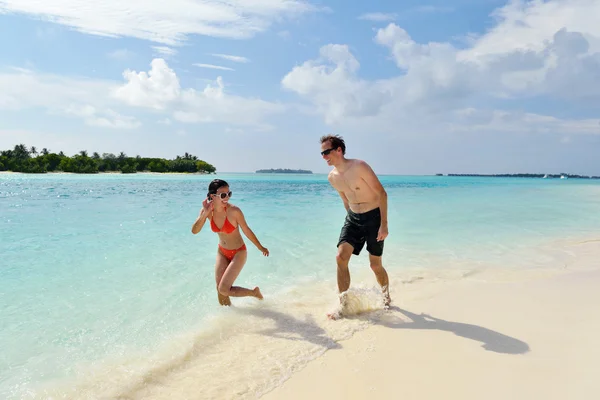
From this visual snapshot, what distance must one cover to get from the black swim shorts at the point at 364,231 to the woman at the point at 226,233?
102cm

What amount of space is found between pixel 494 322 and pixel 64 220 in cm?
1416

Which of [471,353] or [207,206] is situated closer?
[471,353]

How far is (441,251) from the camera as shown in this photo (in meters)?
8.61

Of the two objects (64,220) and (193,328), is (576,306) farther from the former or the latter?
(64,220)

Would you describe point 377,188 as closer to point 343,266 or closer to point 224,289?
point 343,266

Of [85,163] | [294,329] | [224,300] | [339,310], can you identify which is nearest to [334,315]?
[339,310]

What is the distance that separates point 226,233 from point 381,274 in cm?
194

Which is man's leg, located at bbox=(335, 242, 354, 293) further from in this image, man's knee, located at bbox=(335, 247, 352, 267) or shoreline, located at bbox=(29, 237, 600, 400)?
shoreline, located at bbox=(29, 237, 600, 400)

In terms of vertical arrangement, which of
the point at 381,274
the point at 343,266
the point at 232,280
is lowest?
the point at 232,280

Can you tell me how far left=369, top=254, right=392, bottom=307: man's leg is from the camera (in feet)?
15.1

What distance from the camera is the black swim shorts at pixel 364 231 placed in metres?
4.49

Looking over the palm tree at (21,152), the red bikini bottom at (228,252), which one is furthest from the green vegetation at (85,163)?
the red bikini bottom at (228,252)

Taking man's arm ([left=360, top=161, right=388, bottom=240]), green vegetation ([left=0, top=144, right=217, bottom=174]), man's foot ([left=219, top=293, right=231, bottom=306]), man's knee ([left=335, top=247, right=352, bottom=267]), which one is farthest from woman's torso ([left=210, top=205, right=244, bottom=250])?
green vegetation ([left=0, top=144, right=217, bottom=174])

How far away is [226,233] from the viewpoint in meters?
4.90
